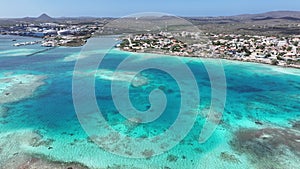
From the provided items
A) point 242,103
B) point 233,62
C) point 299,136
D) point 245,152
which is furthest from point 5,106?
point 233,62

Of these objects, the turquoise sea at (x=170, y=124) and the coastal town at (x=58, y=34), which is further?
the coastal town at (x=58, y=34)

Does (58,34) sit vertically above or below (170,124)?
above

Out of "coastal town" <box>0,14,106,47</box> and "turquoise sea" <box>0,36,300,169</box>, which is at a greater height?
"coastal town" <box>0,14,106,47</box>

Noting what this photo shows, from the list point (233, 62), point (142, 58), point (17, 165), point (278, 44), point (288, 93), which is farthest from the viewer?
point (278, 44)

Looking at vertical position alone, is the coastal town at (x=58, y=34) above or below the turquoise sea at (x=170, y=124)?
above

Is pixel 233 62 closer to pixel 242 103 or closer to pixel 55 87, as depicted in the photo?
pixel 242 103

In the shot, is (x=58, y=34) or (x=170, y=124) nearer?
(x=170, y=124)

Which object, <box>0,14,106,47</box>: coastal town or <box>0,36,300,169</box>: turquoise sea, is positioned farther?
<box>0,14,106,47</box>: coastal town

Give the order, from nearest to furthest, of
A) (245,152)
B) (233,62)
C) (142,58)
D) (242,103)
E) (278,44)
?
(245,152)
(242,103)
(233,62)
(142,58)
(278,44)
